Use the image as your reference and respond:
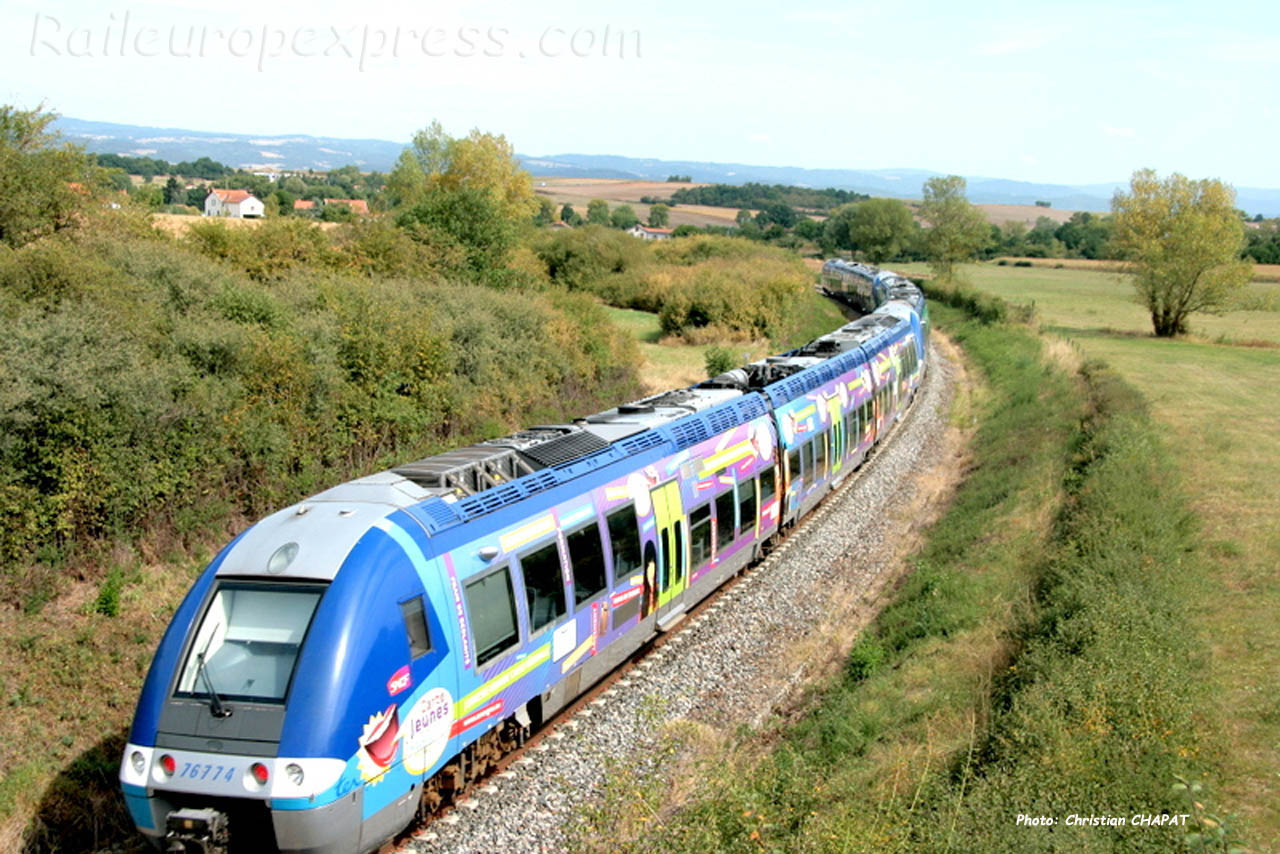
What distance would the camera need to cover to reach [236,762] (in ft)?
23.3

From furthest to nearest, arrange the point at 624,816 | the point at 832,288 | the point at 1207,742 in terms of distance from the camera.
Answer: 1. the point at 832,288
2. the point at 1207,742
3. the point at 624,816

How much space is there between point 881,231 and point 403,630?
10914cm

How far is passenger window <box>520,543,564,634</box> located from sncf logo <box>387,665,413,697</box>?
1779 mm

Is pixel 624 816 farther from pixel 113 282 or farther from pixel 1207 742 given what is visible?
pixel 113 282

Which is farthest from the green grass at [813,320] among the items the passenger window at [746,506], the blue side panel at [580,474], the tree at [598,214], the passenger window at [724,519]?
the tree at [598,214]

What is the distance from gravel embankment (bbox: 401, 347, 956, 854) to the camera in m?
8.81

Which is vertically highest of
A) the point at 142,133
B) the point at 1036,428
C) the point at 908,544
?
the point at 142,133

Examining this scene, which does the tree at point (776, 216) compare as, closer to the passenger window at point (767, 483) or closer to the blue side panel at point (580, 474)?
the passenger window at point (767, 483)

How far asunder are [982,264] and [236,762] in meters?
118

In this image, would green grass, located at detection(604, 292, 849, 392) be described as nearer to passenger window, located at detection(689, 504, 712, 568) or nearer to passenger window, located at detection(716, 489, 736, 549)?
passenger window, located at detection(716, 489, 736, 549)

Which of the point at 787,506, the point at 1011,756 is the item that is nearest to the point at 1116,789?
the point at 1011,756

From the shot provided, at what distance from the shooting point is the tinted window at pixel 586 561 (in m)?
10.1

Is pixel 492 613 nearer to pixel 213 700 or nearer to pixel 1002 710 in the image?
→ pixel 213 700

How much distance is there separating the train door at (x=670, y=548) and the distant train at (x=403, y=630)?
0.12ft
